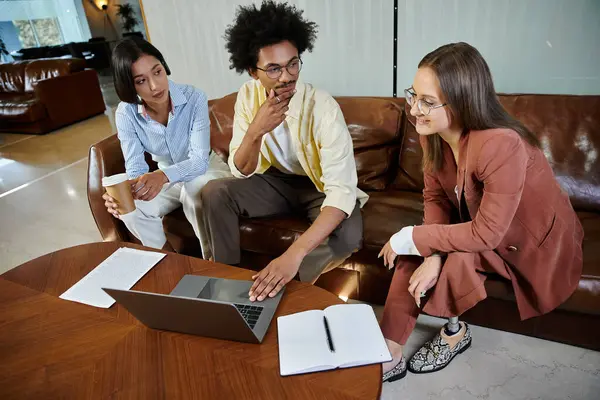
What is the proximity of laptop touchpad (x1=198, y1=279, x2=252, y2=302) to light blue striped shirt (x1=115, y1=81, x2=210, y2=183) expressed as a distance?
30.1 inches

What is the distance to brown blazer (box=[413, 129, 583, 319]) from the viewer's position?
3.56 ft

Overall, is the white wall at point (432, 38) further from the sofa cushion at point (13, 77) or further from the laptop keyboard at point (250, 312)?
the sofa cushion at point (13, 77)

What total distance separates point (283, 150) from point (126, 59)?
2.41 ft

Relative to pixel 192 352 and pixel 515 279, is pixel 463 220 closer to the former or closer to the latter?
pixel 515 279

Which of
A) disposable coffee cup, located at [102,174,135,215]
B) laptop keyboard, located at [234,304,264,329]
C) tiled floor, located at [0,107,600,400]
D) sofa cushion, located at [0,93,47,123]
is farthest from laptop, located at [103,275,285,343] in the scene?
sofa cushion, located at [0,93,47,123]

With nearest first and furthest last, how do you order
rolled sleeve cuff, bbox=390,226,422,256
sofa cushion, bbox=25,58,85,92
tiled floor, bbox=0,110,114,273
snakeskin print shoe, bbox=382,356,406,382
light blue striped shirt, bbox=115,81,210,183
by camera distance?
rolled sleeve cuff, bbox=390,226,422,256 → snakeskin print shoe, bbox=382,356,406,382 → light blue striped shirt, bbox=115,81,210,183 → tiled floor, bbox=0,110,114,273 → sofa cushion, bbox=25,58,85,92

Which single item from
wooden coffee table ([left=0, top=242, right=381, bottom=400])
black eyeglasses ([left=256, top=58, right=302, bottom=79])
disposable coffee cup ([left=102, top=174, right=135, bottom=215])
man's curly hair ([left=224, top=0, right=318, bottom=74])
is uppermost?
man's curly hair ([left=224, top=0, right=318, bottom=74])

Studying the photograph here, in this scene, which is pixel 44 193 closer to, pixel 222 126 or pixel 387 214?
pixel 222 126

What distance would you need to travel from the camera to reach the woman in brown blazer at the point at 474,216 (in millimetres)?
1085

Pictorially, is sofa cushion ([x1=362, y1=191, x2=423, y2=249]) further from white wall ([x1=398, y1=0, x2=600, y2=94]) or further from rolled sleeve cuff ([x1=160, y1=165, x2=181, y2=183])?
white wall ([x1=398, y1=0, x2=600, y2=94])

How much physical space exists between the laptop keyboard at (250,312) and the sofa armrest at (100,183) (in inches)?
43.1

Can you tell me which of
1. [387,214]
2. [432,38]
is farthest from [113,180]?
[432,38]

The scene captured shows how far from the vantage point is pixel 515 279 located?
126 cm

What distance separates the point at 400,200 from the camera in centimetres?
181
